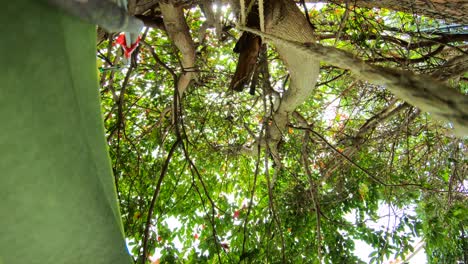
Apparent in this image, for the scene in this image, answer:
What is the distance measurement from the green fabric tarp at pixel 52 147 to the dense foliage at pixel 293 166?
1613 millimetres

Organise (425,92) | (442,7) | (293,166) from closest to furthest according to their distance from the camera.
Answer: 1. (425,92)
2. (442,7)
3. (293,166)

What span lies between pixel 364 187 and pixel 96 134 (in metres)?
2.59

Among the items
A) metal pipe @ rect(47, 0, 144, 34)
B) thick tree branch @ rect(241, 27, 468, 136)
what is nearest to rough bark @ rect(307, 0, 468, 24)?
thick tree branch @ rect(241, 27, 468, 136)

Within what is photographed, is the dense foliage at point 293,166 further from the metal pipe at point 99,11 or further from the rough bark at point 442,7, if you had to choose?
the metal pipe at point 99,11

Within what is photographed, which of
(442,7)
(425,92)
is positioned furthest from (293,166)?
(425,92)

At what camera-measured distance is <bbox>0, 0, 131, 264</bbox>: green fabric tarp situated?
15.4 inches

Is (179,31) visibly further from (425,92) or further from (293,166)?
(293,166)

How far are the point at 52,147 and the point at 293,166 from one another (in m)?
2.69

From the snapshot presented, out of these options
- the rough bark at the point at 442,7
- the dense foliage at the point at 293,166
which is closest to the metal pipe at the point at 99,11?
the rough bark at the point at 442,7

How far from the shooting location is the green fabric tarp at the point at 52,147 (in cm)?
39

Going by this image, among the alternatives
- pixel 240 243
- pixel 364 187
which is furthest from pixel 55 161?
pixel 364 187

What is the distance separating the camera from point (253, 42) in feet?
4.87

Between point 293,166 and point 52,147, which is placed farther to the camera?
point 293,166

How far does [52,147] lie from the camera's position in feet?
1.41
